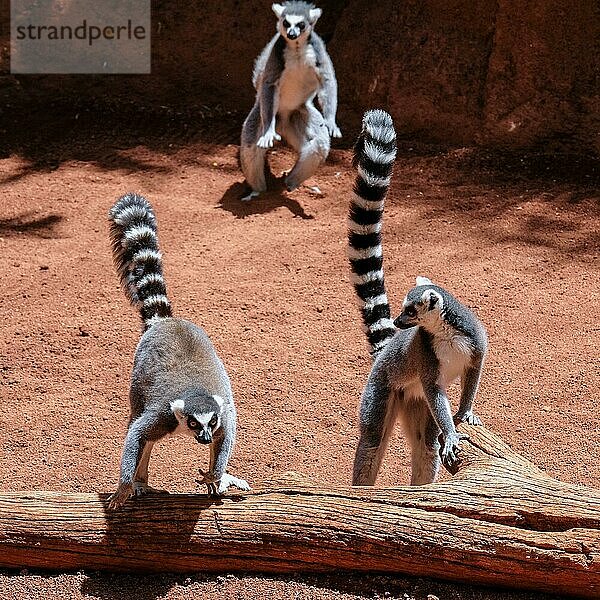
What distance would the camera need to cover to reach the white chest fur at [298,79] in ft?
34.9

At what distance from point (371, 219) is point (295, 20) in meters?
5.72

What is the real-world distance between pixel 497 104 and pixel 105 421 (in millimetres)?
6558

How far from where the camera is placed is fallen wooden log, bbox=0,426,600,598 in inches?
158

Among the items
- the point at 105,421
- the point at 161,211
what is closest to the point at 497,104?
the point at 161,211

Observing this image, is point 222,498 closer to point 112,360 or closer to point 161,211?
point 112,360

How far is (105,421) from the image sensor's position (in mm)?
6242

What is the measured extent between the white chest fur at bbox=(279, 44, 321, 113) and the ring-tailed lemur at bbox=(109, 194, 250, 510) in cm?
551

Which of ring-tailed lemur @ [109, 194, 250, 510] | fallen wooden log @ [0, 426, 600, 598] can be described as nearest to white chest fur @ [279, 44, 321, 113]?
ring-tailed lemur @ [109, 194, 250, 510]

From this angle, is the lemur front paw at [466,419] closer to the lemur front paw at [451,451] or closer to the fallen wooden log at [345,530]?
the lemur front paw at [451,451]

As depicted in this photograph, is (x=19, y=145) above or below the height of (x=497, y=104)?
below

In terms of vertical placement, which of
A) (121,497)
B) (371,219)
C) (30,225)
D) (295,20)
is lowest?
(30,225)

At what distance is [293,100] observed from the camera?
1088 cm
